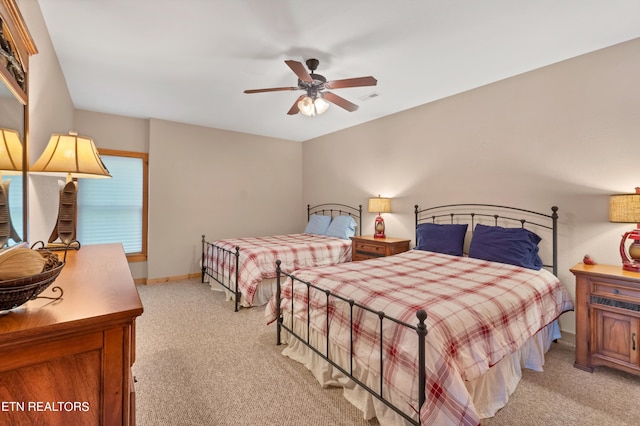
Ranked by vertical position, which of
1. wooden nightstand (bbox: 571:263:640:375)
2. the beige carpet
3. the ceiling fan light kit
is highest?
the ceiling fan light kit

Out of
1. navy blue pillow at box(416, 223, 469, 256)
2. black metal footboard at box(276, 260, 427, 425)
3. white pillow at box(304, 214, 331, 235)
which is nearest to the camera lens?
black metal footboard at box(276, 260, 427, 425)

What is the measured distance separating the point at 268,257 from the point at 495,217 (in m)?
2.68

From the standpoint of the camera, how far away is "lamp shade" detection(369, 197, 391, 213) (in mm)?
4273

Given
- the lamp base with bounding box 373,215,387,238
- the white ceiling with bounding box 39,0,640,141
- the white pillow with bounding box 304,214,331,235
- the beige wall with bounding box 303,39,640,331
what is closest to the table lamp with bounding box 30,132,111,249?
the white ceiling with bounding box 39,0,640,141

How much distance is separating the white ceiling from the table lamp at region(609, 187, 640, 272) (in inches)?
52.4

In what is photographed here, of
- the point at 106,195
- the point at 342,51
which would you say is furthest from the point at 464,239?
the point at 106,195

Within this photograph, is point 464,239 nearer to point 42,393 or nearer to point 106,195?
point 42,393

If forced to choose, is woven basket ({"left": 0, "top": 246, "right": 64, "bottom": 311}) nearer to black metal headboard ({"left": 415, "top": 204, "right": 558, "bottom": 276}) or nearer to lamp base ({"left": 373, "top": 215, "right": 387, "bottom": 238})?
black metal headboard ({"left": 415, "top": 204, "right": 558, "bottom": 276})

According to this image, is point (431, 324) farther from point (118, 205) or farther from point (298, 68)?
point (118, 205)

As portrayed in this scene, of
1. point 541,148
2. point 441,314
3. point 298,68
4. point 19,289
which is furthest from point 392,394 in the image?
point 541,148

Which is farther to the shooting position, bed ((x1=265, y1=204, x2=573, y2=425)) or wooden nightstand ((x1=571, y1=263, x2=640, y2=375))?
wooden nightstand ((x1=571, y1=263, x2=640, y2=375))

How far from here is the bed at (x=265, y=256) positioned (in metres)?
3.60

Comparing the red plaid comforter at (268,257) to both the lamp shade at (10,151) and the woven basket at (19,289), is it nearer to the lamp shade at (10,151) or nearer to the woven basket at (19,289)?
the lamp shade at (10,151)

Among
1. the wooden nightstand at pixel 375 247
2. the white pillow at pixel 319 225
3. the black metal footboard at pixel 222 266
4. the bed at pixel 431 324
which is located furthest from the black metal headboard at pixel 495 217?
the black metal footboard at pixel 222 266
